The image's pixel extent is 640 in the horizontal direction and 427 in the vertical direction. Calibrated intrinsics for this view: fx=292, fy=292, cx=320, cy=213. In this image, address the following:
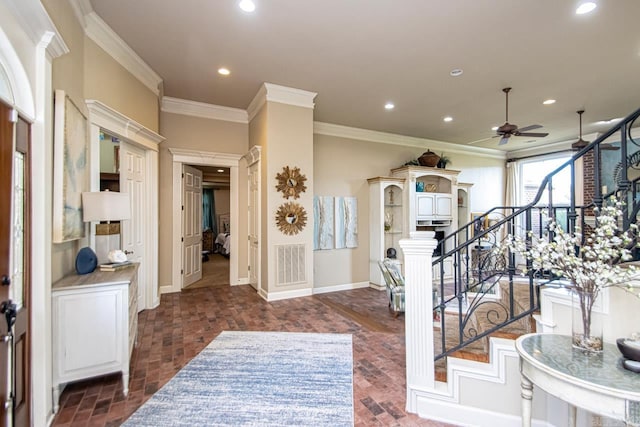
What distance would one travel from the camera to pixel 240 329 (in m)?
3.51

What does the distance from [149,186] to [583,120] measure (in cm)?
799

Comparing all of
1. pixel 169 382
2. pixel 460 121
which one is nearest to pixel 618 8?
pixel 460 121

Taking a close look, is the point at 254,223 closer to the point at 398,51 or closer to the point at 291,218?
the point at 291,218

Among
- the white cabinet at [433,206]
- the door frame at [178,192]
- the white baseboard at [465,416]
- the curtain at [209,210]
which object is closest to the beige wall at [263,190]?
the door frame at [178,192]

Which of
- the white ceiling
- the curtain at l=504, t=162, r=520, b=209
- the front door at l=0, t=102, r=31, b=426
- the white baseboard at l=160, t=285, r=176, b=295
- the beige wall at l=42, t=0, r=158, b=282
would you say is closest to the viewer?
the front door at l=0, t=102, r=31, b=426

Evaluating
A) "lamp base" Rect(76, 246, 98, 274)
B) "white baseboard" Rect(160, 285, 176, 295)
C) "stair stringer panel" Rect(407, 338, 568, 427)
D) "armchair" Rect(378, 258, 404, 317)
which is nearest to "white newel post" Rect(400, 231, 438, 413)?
"stair stringer panel" Rect(407, 338, 568, 427)

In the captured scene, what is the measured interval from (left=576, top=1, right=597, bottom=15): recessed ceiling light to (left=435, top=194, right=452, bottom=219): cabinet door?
4.23m

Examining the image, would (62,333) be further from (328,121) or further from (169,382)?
(328,121)

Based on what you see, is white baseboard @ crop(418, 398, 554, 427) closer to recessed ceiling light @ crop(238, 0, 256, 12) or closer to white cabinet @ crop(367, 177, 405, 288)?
recessed ceiling light @ crop(238, 0, 256, 12)

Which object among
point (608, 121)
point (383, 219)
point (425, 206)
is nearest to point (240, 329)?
point (383, 219)

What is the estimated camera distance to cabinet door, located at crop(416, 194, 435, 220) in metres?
6.38

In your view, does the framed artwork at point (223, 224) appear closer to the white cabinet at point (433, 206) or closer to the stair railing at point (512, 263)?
the white cabinet at point (433, 206)

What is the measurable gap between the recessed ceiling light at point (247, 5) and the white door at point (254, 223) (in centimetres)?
248

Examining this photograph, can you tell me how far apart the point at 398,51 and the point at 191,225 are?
4.56 meters
